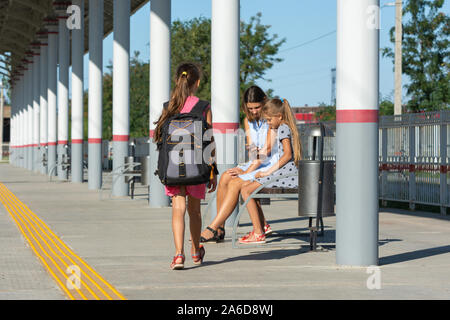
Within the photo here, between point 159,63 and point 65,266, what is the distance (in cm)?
940

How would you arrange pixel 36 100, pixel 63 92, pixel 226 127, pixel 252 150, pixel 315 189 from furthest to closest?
pixel 36 100, pixel 63 92, pixel 226 127, pixel 252 150, pixel 315 189

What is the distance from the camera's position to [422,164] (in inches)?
666

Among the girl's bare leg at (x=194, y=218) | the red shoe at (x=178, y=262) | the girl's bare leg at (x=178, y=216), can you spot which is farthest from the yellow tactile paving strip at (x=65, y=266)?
the girl's bare leg at (x=194, y=218)

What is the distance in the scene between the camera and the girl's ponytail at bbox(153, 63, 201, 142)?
8.42m

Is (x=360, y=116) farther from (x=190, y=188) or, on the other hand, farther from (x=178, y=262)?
(x=178, y=262)

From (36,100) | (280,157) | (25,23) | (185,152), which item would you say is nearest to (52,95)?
(25,23)

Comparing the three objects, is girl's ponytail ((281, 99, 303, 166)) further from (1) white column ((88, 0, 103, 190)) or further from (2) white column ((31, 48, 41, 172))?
(2) white column ((31, 48, 41, 172))

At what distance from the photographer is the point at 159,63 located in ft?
57.6

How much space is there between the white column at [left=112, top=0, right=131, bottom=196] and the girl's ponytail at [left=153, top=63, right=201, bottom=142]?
1263 centimetres

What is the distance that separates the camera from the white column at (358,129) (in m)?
8.45

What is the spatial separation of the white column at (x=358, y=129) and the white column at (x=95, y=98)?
17.5 metres

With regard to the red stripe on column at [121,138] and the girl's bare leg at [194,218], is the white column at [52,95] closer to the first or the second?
the red stripe on column at [121,138]

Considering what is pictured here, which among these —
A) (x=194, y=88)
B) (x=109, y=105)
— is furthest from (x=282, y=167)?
(x=109, y=105)
